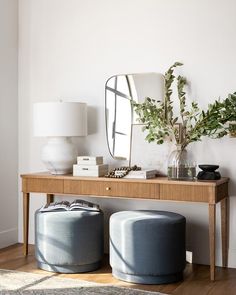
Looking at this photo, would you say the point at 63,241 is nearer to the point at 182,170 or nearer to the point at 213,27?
the point at 182,170

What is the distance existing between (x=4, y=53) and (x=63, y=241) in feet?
5.84

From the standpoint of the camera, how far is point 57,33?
3.76 meters

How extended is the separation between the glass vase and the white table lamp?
0.77 m

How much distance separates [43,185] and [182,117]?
119 cm

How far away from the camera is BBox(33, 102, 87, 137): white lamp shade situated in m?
3.29

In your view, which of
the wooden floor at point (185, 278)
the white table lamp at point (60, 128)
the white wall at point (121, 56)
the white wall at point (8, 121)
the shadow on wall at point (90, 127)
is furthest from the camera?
the white wall at point (8, 121)

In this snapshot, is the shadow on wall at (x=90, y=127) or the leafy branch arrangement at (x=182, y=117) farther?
the shadow on wall at (x=90, y=127)

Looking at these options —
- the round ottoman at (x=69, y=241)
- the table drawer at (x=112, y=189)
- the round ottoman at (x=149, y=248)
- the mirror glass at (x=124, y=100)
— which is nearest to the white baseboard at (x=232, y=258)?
the round ottoman at (x=149, y=248)

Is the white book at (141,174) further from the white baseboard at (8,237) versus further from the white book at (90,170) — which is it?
the white baseboard at (8,237)

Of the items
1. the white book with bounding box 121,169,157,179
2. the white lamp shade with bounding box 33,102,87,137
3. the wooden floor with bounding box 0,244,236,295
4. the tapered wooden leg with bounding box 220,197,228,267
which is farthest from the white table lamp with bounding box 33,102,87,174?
the tapered wooden leg with bounding box 220,197,228,267

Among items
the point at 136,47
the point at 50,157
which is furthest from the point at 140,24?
the point at 50,157

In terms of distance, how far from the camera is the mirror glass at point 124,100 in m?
3.38

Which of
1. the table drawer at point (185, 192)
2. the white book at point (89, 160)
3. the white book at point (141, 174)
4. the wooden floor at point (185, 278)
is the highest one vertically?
the white book at point (89, 160)

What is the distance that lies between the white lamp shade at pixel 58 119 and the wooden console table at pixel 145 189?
343 mm
